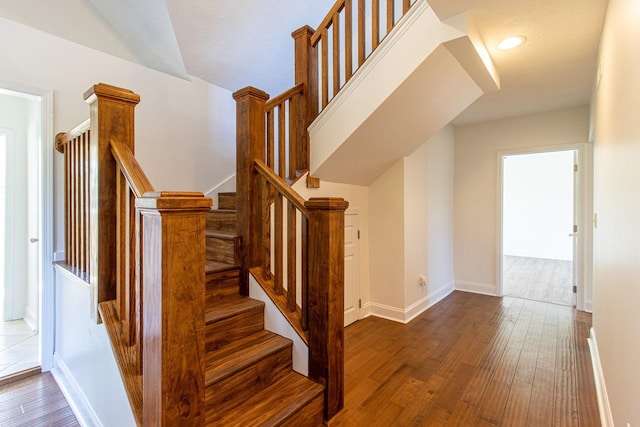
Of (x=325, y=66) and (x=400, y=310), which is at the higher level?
(x=325, y=66)

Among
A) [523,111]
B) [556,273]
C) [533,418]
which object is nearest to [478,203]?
[523,111]

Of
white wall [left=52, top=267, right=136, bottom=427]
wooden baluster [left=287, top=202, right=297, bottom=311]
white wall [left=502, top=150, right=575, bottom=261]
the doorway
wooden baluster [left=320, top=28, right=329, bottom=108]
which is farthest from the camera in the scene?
white wall [left=502, top=150, right=575, bottom=261]

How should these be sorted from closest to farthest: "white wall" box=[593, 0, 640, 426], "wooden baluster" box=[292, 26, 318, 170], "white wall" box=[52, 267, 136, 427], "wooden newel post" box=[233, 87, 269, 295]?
1. "white wall" box=[593, 0, 640, 426]
2. "white wall" box=[52, 267, 136, 427]
3. "wooden newel post" box=[233, 87, 269, 295]
4. "wooden baluster" box=[292, 26, 318, 170]

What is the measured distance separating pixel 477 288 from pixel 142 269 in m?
4.39

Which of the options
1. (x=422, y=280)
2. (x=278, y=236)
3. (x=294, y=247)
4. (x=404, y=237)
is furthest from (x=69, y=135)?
(x=422, y=280)

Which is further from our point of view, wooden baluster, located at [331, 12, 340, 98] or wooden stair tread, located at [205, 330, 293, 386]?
wooden baluster, located at [331, 12, 340, 98]

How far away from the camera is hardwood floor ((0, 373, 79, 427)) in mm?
1746

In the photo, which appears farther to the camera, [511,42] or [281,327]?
[511,42]

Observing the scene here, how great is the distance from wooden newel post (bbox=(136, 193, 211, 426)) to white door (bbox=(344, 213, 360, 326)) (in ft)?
7.15

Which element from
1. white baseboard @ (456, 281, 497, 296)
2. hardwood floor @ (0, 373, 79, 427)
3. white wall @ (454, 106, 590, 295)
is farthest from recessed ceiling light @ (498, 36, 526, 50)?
hardwood floor @ (0, 373, 79, 427)

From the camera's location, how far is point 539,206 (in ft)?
23.4

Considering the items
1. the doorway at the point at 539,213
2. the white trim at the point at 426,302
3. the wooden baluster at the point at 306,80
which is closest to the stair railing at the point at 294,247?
the wooden baluster at the point at 306,80

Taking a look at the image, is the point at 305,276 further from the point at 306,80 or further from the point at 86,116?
the point at 86,116

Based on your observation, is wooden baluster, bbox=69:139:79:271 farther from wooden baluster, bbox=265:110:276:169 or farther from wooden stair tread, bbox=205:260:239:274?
wooden baluster, bbox=265:110:276:169
